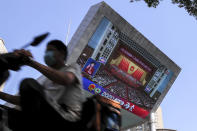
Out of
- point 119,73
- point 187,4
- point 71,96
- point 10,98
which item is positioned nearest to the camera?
point 71,96

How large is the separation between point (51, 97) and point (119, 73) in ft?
72.9

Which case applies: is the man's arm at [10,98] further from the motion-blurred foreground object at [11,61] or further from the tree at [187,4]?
the tree at [187,4]

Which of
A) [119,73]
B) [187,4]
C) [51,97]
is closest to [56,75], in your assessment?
[51,97]

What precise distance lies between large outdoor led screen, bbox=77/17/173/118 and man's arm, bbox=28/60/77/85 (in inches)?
745

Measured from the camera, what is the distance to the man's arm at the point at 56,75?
2025 mm

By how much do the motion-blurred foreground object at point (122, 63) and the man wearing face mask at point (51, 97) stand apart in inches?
733

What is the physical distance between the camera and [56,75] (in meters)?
2.03

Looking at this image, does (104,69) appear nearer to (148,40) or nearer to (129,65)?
(129,65)

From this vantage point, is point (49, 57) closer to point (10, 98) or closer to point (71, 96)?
point (71, 96)

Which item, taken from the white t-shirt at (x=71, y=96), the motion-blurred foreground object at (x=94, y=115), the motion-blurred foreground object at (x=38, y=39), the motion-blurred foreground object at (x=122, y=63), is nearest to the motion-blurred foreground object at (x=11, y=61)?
the motion-blurred foreground object at (x=38, y=39)

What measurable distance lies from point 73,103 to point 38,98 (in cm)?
44

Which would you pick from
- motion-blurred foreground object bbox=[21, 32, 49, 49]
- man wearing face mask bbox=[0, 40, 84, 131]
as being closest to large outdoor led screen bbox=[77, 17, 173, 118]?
man wearing face mask bbox=[0, 40, 84, 131]

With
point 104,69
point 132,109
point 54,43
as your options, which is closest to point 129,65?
point 104,69

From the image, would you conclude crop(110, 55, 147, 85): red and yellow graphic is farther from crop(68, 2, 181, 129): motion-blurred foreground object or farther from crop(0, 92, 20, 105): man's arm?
crop(0, 92, 20, 105): man's arm
